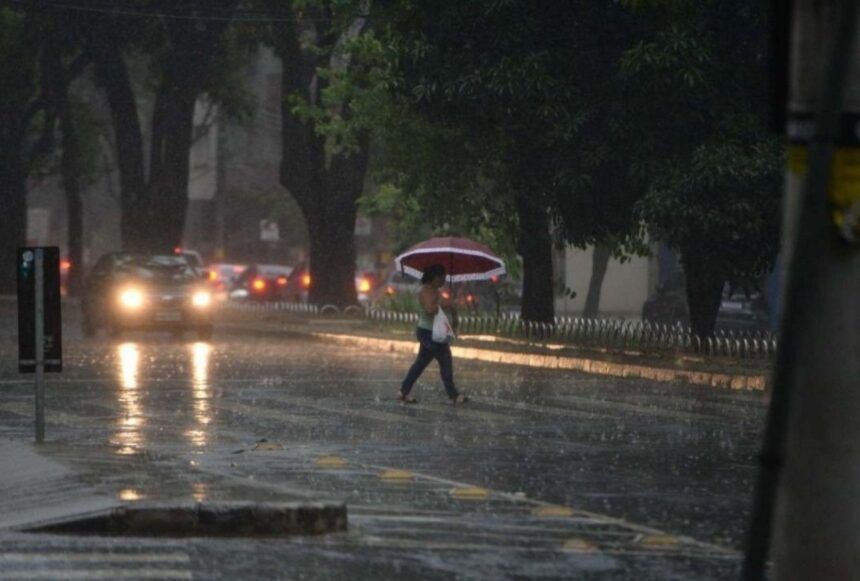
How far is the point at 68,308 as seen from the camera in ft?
190

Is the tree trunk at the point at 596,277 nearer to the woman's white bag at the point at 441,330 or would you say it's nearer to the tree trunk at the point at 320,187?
the tree trunk at the point at 320,187

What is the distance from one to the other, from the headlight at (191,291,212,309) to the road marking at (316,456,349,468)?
80.2ft

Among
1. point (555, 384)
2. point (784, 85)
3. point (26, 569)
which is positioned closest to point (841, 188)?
point (784, 85)

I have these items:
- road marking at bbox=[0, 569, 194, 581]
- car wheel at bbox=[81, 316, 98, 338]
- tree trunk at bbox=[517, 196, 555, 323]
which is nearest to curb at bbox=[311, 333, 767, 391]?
tree trunk at bbox=[517, 196, 555, 323]

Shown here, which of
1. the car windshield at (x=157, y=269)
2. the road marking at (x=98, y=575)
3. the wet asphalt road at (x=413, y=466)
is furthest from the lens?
the car windshield at (x=157, y=269)

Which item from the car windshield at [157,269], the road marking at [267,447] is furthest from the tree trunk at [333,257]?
the road marking at [267,447]

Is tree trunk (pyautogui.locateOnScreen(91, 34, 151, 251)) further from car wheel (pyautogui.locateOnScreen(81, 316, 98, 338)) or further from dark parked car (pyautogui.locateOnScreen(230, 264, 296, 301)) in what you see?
dark parked car (pyautogui.locateOnScreen(230, 264, 296, 301))

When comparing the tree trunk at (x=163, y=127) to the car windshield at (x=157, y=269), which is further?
the tree trunk at (x=163, y=127)

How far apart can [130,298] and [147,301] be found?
340mm

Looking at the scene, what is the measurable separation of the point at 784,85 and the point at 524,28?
25067 mm

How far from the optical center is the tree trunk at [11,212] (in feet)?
204

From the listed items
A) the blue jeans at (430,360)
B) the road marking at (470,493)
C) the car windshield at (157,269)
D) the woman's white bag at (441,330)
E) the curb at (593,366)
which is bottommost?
the road marking at (470,493)

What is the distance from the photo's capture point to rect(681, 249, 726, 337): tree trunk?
33094 mm

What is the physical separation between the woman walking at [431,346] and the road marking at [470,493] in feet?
28.8
